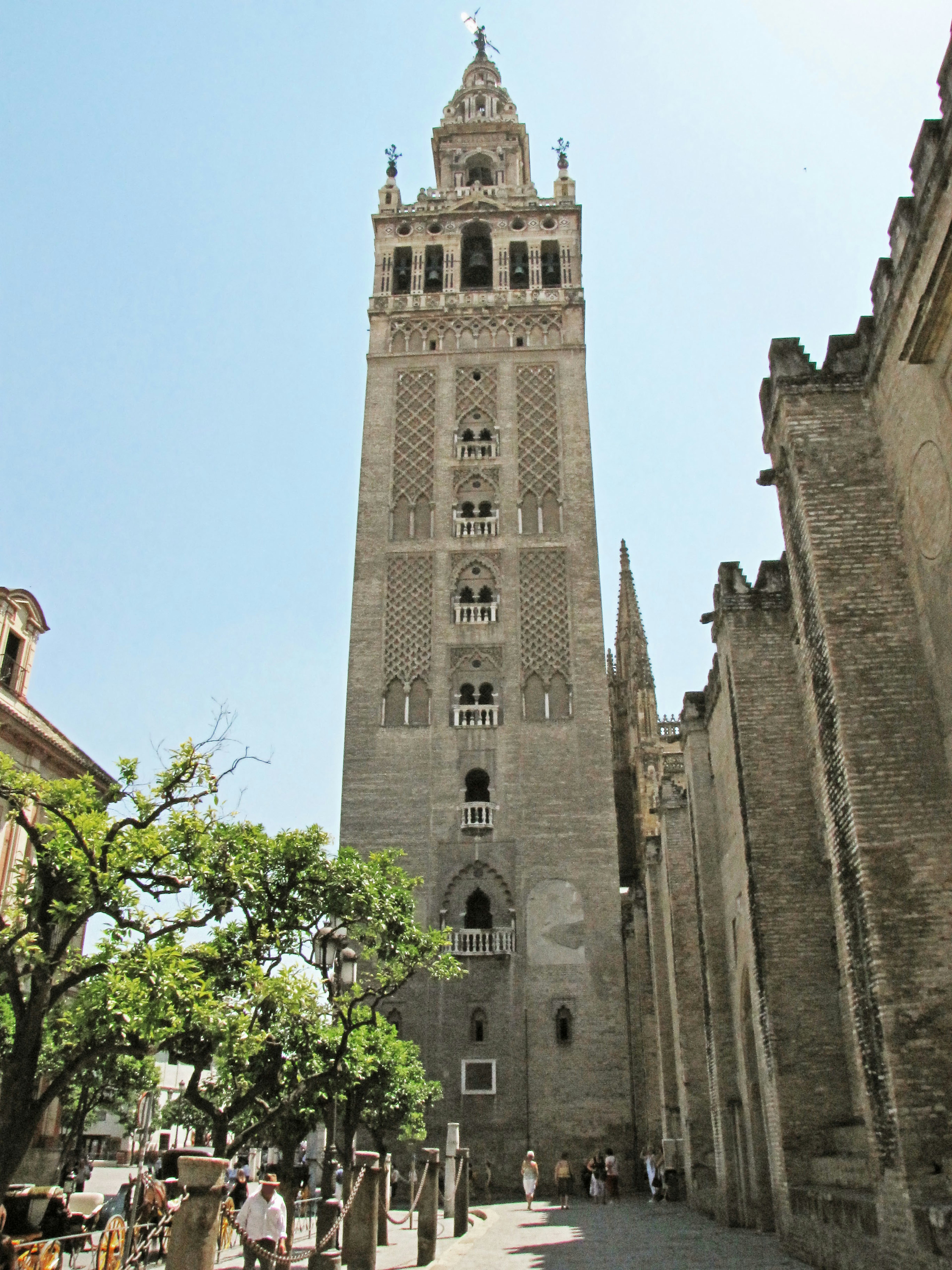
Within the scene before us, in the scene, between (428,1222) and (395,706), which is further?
(395,706)

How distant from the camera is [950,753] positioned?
866cm

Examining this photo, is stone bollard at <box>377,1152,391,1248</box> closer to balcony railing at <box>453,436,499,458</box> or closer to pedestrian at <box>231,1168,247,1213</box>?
pedestrian at <box>231,1168,247,1213</box>

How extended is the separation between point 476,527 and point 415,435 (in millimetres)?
3906


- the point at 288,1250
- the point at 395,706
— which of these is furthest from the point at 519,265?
the point at 288,1250

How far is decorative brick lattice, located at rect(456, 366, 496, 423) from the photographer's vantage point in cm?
3444

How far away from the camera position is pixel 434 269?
3766 centimetres

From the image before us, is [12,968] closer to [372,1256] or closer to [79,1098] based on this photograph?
[372,1256]

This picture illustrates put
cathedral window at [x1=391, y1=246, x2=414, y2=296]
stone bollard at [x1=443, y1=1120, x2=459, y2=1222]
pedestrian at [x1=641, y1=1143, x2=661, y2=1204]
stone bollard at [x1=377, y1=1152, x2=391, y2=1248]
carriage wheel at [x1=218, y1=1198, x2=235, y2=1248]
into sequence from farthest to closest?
cathedral window at [x1=391, y1=246, x2=414, y2=296], pedestrian at [x1=641, y1=1143, x2=661, y2=1204], stone bollard at [x1=443, y1=1120, x2=459, y2=1222], stone bollard at [x1=377, y1=1152, x2=391, y2=1248], carriage wheel at [x1=218, y1=1198, x2=235, y2=1248]

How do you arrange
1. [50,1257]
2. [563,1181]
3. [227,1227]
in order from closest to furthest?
[50,1257] < [227,1227] < [563,1181]

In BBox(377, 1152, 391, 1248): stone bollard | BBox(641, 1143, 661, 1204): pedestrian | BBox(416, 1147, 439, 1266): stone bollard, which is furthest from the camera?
BBox(641, 1143, 661, 1204): pedestrian

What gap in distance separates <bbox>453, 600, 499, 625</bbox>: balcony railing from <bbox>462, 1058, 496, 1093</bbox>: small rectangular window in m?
11.7

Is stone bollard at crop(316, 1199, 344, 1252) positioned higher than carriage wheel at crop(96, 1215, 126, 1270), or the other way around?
stone bollard at crop(316, 1199, 344, 1252)

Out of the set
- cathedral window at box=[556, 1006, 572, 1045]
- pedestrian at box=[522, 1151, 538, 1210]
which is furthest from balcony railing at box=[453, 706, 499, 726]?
pedestrian at box=[522, 1151, 538, 1210]

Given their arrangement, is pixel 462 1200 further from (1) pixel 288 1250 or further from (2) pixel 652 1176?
(2) pixel 652 1176
